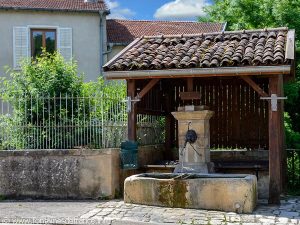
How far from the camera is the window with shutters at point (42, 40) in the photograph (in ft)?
78.0

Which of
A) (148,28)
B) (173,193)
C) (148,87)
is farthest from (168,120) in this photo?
(148,28)

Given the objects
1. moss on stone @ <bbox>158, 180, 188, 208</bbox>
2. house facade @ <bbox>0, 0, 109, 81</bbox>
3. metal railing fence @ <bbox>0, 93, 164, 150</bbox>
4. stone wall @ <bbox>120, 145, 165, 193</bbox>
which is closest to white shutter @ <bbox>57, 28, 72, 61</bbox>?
house facade @ <bbox>0, 0, 109, 81</bbox>

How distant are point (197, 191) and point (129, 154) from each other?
235 cm

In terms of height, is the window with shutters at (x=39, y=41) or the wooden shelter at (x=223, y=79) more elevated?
the window with shutters at (x=39, y=41)

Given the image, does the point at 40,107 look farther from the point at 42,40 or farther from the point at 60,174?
the point at 42,40

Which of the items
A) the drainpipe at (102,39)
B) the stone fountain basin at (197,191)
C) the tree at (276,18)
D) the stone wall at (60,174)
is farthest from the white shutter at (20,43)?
the stone fountain basin at (197,191)

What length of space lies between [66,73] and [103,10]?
1000 centimetres

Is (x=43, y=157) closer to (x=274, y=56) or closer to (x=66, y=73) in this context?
(x=66, y=73)

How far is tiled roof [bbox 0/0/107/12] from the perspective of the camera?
23531 mm

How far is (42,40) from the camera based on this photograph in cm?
2392

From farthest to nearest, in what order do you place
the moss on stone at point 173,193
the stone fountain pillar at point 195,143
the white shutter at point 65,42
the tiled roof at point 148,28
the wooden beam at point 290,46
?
1. the tiled roof at point 148,28
2. the white shutter at point 65,42
3. the stone fountain pillar at point 195,143
4. the wooden beam at point 290,46
5. the moss on stone at point 173,193

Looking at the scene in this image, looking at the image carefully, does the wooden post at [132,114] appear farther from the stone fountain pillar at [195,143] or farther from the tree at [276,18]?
the tree at [276,18]

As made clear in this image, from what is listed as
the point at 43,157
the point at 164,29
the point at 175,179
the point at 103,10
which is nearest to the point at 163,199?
the point at 175,179

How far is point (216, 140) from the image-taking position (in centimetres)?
1581
